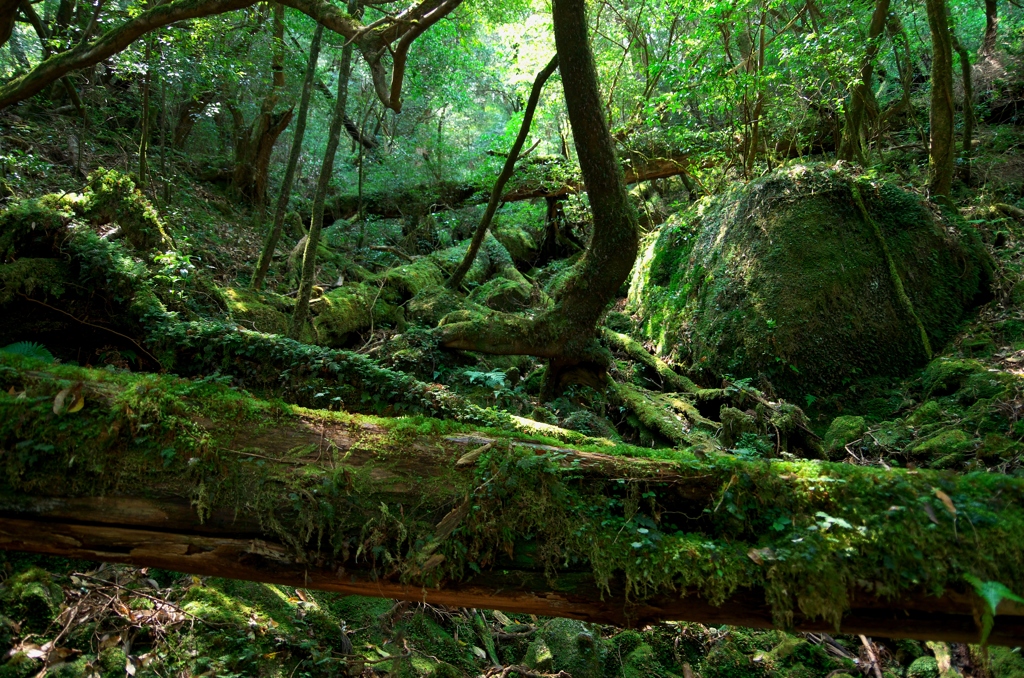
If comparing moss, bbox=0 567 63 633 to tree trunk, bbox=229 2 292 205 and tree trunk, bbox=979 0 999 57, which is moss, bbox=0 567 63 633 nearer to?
tree trunk, bbox=229 2 292 205

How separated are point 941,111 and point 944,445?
228 inches

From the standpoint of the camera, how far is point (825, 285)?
7.92 m

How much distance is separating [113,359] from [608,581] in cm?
541

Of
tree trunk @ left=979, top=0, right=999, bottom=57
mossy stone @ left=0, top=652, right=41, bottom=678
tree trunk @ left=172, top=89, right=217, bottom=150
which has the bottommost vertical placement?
mossy stone @ left=0, top=652, right=41, bottom=678

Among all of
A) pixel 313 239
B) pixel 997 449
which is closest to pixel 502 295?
pixel 313 239

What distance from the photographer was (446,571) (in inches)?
93.9

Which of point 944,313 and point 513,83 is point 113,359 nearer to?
point 944,313

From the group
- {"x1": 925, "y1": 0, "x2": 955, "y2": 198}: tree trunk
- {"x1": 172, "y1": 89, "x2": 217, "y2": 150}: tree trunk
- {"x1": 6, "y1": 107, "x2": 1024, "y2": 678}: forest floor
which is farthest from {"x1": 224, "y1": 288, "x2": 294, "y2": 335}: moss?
{"x1": 925, "y1": 0, "x2": 955, "y2": 198}: tree trunk

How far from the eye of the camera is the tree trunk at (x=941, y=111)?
823 cm

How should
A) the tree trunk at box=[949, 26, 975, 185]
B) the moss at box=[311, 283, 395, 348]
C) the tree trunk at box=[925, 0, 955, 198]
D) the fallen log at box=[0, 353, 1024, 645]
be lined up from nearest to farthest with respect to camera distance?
the fallen log at box=[0, 353, 1024, 645] < the tree trunk at box=[925, 0, 955, 198] < the moss at box=[311, 283, 395, 348] < the tree trunk at box=[949, 26, 975, 185]

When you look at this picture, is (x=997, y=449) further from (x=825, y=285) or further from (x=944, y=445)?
(x=825, y=285)

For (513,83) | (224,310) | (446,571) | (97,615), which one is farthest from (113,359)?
(513,83)

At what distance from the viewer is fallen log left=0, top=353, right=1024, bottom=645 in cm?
222

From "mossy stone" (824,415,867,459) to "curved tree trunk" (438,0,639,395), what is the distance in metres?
2.83
